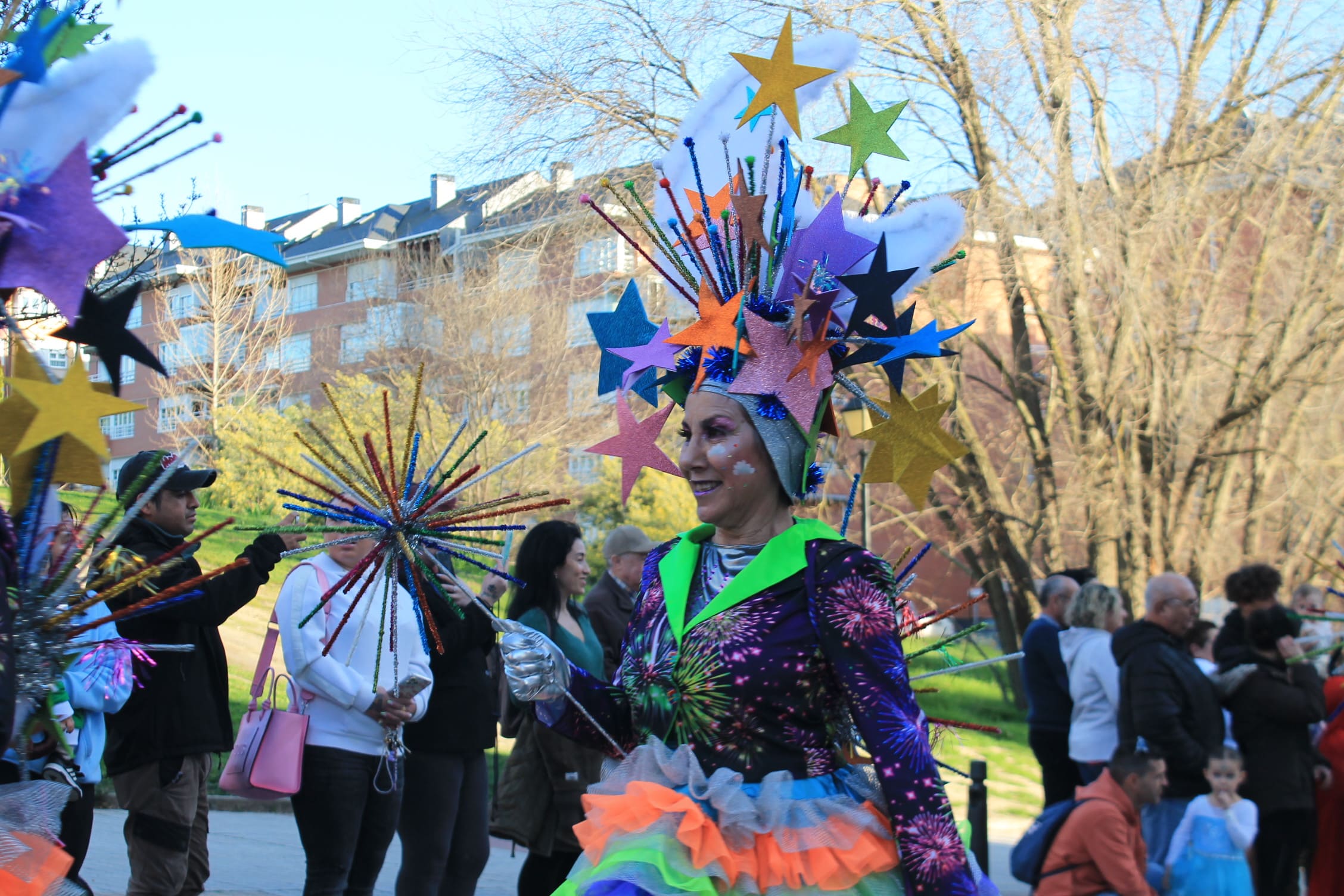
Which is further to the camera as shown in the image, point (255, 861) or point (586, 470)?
point (586, 470)

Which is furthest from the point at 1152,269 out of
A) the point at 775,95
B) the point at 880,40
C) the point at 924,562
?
the point at 924,562

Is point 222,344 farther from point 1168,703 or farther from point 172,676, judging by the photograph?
point 172,676

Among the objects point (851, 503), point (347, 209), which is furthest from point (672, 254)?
point (347, 209)

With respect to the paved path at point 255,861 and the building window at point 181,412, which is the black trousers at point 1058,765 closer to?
the paved path at point 255,861

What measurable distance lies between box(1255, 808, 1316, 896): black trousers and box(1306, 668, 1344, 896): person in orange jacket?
73 mm

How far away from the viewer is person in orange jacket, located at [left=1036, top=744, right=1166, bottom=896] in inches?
235

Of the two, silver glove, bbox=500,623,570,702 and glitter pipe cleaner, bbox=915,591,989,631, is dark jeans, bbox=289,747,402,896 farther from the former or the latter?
glitter pipe cleaner, bbox=915,591,989,631

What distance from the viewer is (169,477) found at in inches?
138

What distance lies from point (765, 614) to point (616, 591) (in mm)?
3775

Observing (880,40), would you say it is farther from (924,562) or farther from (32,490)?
(924,562)

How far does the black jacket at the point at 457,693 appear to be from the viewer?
17.2 feet

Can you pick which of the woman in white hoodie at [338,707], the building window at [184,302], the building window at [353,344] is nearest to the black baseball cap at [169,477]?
the woman in white hoodie at [338,707]

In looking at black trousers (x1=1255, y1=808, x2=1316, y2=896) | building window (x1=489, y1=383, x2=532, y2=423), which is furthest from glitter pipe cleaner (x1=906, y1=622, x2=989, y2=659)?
building window (x1=489, y1=383, x2=532, y2=423)

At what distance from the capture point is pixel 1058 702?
7684 millimetres
